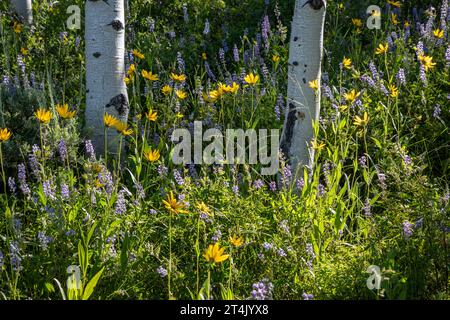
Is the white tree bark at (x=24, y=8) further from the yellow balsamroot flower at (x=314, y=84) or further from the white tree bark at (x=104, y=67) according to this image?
the yellow balsamroot flower at (x=314, y=84)

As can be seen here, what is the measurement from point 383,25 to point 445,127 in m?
1.95

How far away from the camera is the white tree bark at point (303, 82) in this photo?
393 centimetres

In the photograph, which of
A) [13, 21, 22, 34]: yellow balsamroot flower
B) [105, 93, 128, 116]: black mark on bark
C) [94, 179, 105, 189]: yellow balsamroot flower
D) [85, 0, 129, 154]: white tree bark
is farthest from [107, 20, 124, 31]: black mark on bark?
[13, 21, 22, 34]: yellow balsamroot flower

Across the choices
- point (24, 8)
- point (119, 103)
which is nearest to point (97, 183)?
point (119, 103)

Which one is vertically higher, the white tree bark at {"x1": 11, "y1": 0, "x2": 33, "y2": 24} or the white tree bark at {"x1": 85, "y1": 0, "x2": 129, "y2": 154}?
the white tree bark at {"x1": 11, "y1": 0, "x2": 33, "y2": 24}

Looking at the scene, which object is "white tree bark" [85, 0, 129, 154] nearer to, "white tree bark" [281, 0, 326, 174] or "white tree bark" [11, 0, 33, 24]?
"white tree bark" [281, 0, 326, 174]

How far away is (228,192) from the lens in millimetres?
3439

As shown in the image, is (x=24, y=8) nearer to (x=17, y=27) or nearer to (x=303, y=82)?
(x=17, y=27)

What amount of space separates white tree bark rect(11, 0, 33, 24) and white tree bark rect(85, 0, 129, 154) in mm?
2292

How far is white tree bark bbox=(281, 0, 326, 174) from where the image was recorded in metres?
3.93
